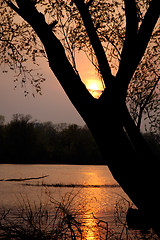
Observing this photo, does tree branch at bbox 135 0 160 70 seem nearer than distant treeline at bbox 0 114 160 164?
Yes

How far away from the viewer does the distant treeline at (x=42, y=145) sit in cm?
8806

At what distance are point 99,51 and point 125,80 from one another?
126 centimetres

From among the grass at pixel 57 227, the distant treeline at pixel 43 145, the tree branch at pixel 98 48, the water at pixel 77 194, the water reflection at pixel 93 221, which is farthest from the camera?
the distant treeline at pixel 43 145

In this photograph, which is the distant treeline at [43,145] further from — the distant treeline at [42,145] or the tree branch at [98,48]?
the tree branch at [98,48]

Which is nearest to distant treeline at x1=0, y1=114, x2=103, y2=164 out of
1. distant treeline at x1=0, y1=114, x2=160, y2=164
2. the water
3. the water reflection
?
distant treeline at x1=0, y1=114, x2=160, y2=164

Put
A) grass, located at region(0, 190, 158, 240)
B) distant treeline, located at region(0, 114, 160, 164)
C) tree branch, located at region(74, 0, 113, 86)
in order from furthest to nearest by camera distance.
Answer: distant treeline, located at region(0, 114, 160, 164)
tree branch, located at region(74, 0, 113, 86)
grass, located at region(0, 190, 158, 240)

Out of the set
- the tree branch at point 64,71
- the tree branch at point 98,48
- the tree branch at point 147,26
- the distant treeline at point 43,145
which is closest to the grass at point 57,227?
the tree branch at point 64,71

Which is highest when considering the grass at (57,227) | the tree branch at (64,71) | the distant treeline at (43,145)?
the distant treeline at (43,145)

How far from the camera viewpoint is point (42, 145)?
297 ft

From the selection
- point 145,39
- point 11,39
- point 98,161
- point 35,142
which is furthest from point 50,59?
point 98,161

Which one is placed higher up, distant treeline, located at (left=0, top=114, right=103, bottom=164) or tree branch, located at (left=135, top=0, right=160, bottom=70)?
distant treeline, located at (left=0, top=114, right=103, bottom=164)

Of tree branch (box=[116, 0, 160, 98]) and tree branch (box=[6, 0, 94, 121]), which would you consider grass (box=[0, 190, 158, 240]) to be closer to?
tree branch (box=[6, 0, 94, 121])

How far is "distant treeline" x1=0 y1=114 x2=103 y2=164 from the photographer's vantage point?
3467 inches

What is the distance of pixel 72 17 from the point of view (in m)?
9.46
